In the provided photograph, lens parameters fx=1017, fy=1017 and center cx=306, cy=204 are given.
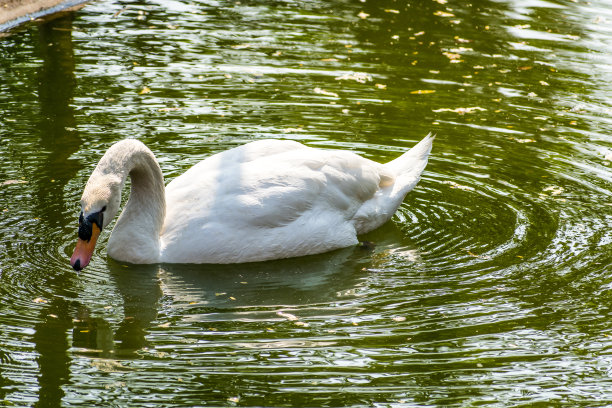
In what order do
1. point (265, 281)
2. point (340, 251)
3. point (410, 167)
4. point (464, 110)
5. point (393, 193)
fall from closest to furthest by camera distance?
point (265, 281) < point (340, 251) < point (393, 193) < point (410, 167) < point (464, 110)

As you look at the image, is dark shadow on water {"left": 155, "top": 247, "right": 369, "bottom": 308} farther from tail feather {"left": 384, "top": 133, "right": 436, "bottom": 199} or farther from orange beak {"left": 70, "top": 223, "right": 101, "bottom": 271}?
tail feather {"left": 384, "top": 133, "right": 436, "bottom": 199}

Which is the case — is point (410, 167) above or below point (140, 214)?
below

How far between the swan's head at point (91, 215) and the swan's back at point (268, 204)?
0.82 m

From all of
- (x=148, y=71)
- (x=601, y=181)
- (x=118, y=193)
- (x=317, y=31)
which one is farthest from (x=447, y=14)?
(x=118, y=193)

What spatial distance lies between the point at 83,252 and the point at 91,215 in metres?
0.28

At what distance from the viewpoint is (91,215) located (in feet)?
25.0

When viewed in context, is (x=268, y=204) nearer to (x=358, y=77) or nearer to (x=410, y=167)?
(x=410, y=167)

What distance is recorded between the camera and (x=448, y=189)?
1015 centimetres

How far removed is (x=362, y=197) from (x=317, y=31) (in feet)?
21.9

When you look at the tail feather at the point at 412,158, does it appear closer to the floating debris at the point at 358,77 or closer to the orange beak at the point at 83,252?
the orange beak at the point at 83,252

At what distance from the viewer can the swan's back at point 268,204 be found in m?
8.30

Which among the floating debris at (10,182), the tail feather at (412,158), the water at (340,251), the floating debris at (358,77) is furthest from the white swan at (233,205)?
the floating debris at (358,77)

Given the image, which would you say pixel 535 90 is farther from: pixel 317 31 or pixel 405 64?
pixel 317 31

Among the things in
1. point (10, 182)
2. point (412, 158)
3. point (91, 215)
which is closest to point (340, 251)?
point (412, 158)
